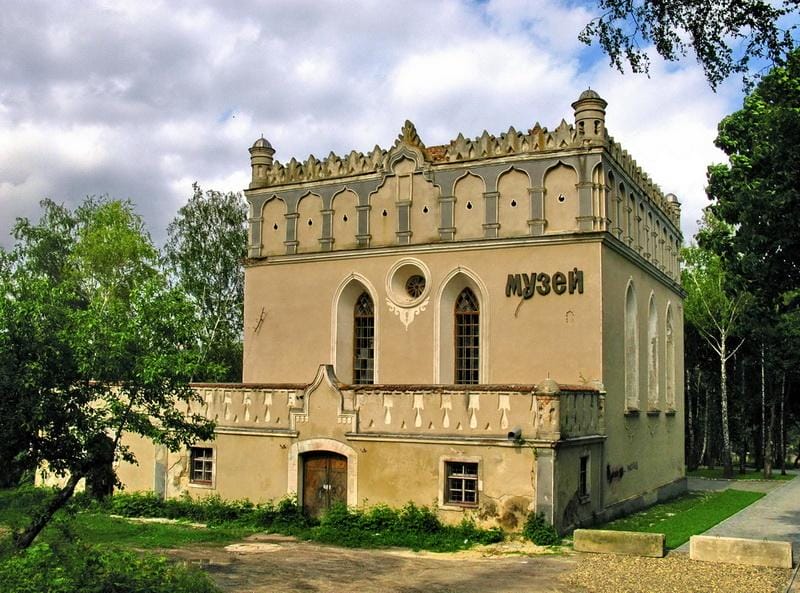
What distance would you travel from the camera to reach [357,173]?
25938 millimetres

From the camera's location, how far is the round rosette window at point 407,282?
24.5m

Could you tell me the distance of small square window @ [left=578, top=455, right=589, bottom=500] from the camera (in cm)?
2065

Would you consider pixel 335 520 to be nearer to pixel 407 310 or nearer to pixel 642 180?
pixel 407 310

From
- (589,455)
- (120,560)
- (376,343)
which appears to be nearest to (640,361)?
(589,455)

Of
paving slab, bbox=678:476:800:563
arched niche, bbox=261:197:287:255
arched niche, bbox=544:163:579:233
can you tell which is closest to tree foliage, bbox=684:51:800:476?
arched niche, bbox=544:163:579:233

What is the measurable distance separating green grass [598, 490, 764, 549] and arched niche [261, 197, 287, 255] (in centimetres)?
1272

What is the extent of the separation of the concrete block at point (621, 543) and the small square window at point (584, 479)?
316cm

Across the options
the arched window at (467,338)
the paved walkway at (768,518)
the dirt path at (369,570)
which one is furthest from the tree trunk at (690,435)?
the dirt path at (369,570)

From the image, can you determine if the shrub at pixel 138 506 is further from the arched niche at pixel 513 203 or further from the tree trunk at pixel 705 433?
the tree trunk at pixel 705 433

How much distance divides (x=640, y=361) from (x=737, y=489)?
11314mm

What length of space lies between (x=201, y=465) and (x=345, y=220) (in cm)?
820

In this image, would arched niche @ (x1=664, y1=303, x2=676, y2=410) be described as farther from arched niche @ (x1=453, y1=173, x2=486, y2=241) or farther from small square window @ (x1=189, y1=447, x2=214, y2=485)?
small square window @ (x1=189, y1=447, x2=214, y2=485)

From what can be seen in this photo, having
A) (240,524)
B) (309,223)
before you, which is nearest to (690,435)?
(309,223)

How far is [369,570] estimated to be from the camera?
15969 mm
